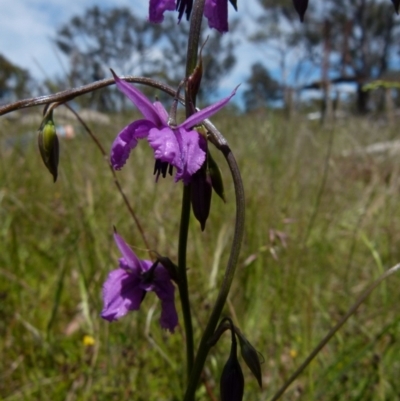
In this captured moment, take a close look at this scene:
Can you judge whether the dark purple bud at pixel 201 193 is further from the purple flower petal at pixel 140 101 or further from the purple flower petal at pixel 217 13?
the purple flower petal at pixel 217 13

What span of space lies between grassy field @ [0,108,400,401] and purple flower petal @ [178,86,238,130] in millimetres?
755

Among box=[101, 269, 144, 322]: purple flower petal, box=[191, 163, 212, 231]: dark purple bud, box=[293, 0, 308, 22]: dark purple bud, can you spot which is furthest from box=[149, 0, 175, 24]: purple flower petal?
box=[101, 269, 144, 322]: purple flower petal

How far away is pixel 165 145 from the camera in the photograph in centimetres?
95

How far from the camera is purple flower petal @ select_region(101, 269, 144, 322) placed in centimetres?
119

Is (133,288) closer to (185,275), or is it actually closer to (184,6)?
(185,275)

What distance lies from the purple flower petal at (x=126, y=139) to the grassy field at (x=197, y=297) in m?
0.66

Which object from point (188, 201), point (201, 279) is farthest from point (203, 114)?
point (201, 279)

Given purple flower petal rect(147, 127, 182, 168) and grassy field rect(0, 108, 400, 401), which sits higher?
purple flower petal rect(147, 127, 182, 168)

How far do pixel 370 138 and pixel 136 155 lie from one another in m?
3.40

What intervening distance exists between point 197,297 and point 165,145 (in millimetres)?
1623

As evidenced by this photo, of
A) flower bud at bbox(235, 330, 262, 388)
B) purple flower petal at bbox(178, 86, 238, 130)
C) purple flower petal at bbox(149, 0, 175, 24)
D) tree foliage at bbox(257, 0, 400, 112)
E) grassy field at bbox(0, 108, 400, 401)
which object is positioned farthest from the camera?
tree foliage at bbox(257, 0, 400, 112)

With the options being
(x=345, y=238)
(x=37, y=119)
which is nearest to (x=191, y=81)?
(x=345, y=238)

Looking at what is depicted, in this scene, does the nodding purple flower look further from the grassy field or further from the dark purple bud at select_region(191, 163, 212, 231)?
the grassy field

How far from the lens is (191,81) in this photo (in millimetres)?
958
